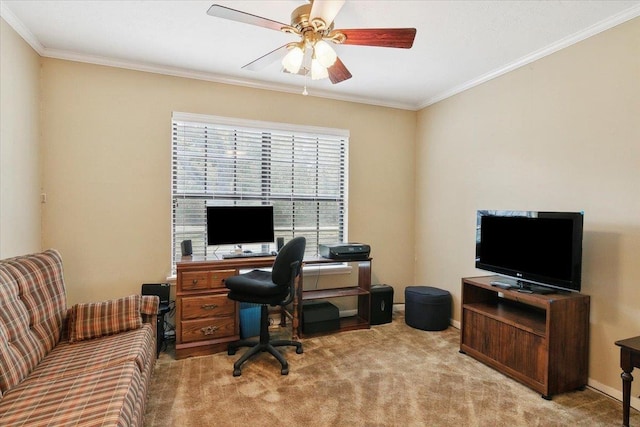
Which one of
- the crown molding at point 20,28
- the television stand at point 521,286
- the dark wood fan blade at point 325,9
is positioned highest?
the crown molding at point 20,28

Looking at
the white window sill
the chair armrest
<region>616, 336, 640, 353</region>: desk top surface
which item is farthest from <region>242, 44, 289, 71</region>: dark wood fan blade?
<region>616, 336, 640, 353</region>: desk top surface

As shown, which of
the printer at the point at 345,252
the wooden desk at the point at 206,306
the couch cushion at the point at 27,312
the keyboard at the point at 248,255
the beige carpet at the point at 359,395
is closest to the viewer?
the couch cushion at the point at 27,312

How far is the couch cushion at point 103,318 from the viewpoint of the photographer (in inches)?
82.0

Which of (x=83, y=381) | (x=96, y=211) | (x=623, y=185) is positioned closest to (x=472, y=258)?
(x=623, y=185)

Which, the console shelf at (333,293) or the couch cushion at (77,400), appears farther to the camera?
the console shelf at (333,293)

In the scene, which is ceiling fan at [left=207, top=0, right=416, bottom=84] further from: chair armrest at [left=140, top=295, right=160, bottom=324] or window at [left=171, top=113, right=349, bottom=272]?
chair armrest at [left=140, top=295, right=160, bottom=324]

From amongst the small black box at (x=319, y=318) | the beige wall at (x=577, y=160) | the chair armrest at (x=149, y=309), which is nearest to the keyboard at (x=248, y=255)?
the small black box at (x=319, y=318)

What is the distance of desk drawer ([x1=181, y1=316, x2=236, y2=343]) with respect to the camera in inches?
111

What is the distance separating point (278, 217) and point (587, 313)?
2841mm

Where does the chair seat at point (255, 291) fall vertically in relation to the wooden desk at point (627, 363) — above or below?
above

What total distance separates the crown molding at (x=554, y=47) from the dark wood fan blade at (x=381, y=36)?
1.56 m

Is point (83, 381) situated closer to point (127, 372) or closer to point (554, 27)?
point (127, 372)

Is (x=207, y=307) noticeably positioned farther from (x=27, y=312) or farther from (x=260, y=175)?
(x=260, y=175)

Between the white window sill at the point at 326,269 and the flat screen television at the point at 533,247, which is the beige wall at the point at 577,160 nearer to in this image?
the flat screen television at the point at 533,247
